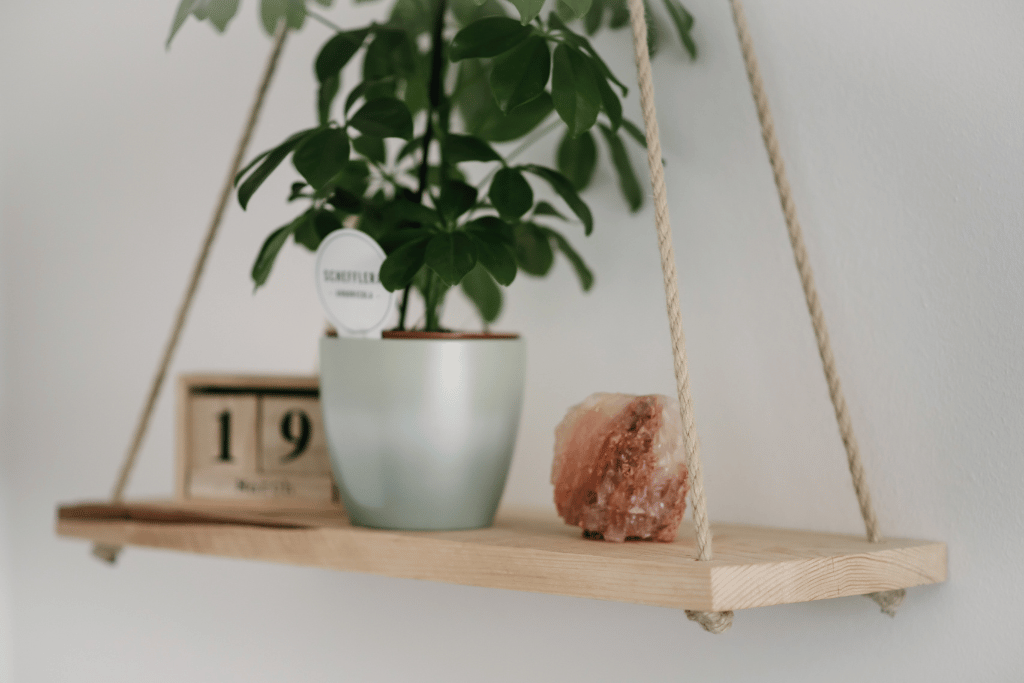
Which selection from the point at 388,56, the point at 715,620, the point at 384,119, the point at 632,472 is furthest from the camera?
the point at 388,56

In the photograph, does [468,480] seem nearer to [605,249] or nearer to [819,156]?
[605,249]

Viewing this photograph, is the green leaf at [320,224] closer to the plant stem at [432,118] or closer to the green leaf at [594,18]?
the plant stem at [432,118]

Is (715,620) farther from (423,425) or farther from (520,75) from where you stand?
(520,75)

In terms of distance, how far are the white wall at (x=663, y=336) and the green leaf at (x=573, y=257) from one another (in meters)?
0.05

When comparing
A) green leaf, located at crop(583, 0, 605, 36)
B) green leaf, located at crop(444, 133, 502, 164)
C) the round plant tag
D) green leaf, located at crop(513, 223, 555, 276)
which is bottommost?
the round plant tag

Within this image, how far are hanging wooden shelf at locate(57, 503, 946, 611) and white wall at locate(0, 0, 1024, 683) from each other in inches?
3.3

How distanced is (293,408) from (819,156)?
656mm

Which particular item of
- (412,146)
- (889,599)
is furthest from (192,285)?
(889,599)

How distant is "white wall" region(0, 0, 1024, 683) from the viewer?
0.83 meters

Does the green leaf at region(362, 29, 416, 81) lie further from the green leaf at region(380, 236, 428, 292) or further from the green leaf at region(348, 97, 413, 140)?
the green leaf at region(380, 236, 428, 292)

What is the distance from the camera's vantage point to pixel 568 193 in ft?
2.99

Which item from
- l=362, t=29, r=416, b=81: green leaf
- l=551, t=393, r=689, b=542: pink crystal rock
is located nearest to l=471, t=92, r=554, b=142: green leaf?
l=362, t=29, r=416, b=81: green leaf

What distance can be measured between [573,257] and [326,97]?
1.07 feet

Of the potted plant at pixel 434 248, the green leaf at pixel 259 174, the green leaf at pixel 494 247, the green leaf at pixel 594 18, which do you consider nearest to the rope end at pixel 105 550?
the potted plant at pixel 434 248
